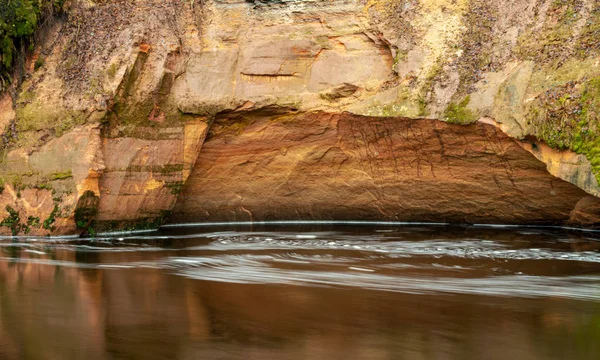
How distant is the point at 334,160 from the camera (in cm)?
1453

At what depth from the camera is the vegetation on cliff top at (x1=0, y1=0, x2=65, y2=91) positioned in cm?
1405

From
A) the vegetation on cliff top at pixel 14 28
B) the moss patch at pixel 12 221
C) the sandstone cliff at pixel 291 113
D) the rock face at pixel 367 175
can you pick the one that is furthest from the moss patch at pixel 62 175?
the rock face at pixel 367 175

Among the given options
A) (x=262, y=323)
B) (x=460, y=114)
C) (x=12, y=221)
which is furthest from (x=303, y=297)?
(x=12, y=221)

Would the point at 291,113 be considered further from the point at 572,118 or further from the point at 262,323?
the point at 262,323

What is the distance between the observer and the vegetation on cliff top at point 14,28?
14055 mm

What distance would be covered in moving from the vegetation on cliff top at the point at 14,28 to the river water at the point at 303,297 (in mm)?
3673

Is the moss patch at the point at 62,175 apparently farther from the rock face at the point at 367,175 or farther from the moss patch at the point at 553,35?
the moss patch at the point at 553,35

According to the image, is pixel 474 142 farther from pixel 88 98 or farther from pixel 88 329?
pixel 88 329

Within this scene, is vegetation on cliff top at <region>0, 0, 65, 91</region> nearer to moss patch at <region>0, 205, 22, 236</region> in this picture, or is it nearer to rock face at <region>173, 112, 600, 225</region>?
moss patch at <region>0, 205, 22, 236</region>

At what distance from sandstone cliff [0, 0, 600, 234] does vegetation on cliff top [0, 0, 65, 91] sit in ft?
1.14

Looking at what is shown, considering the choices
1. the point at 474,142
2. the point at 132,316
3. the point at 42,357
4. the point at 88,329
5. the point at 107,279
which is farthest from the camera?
the point at 474,142

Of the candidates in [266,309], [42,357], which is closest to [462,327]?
[266,309]

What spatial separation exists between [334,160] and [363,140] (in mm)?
795

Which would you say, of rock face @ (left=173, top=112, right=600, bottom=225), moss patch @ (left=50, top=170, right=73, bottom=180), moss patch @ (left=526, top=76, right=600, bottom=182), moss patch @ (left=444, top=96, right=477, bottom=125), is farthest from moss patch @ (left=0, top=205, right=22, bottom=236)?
moss patch @ (left=526, top=76, right=600, bottom=182)
